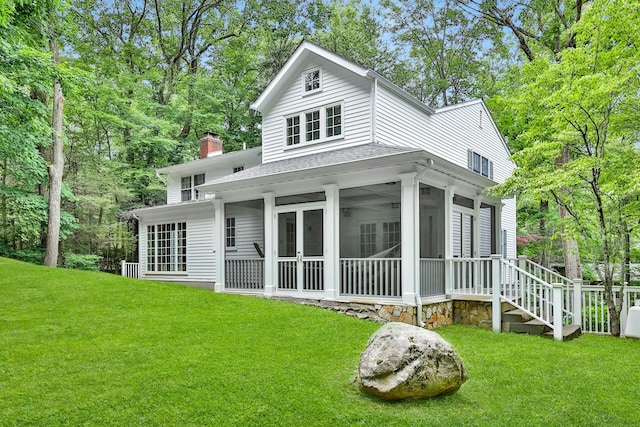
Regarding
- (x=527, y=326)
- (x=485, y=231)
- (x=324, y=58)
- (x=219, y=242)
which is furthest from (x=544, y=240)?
(x=219, y=242)

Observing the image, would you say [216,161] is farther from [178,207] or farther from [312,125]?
[312,125]

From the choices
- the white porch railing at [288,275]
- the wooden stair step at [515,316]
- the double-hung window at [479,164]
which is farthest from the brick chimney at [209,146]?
the wooden stair step at [515,316]

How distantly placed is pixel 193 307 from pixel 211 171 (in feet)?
30.1

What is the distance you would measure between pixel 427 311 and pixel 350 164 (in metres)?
3.29

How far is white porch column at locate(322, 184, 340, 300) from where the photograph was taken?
9.60m

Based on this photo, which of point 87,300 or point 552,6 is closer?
point 87,300

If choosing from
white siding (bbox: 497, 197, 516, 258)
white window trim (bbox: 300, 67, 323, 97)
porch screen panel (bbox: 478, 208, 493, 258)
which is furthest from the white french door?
white siding (bbox: 497, 197, 516, 258)

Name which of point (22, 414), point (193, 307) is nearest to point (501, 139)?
point (193, 307)

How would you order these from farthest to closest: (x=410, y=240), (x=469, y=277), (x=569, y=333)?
(x=469, y=277) → (x=410, y=240) → (x=569, y=333)

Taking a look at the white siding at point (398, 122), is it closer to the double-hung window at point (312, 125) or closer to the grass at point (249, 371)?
the double-hung window at point (312, 125)

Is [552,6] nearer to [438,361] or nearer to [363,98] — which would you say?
[363,98]

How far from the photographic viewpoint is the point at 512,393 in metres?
4.85

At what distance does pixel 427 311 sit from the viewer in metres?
8.88

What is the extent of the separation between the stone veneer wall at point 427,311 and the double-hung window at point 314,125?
462 cm
